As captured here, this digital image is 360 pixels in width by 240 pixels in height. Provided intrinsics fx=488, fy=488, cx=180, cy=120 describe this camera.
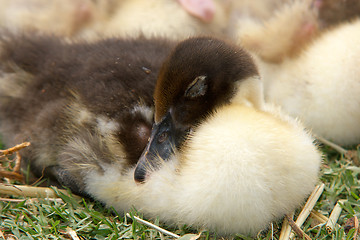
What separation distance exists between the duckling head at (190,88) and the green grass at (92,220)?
0.24 m

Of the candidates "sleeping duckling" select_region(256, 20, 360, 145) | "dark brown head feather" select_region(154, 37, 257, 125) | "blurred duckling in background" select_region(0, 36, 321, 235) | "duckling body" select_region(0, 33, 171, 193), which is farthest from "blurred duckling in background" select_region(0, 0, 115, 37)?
"dark brown head feather" select_region(154, 37, 257, 125)

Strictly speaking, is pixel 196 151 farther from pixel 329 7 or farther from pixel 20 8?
pixel 20 8

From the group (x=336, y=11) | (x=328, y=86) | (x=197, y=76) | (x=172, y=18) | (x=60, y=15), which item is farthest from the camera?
(x=60, y=15)

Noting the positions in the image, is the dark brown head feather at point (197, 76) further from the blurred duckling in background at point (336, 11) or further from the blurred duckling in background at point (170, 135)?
the blurred duckling in background at point (336, 11)

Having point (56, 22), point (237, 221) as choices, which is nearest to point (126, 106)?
point (237, 221)

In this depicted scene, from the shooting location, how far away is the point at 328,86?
2898mm

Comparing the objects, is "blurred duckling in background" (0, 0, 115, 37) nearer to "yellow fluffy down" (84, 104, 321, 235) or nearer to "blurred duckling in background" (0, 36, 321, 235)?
"blurred duckling in background" (0, 36, 321, 235)

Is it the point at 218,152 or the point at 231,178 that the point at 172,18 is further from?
the point at 231,178

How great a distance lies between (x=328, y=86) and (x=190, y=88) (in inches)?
44.1

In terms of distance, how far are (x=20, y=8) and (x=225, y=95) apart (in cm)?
221

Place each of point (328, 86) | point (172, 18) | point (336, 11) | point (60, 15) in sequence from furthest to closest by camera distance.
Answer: point (60, 15)
point (172, 18)
point (336, 11)
point (328, 86)

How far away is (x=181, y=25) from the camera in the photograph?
11.7 ft

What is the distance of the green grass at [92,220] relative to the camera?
80.6 inches

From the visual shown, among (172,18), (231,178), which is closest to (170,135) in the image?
(231,178)
